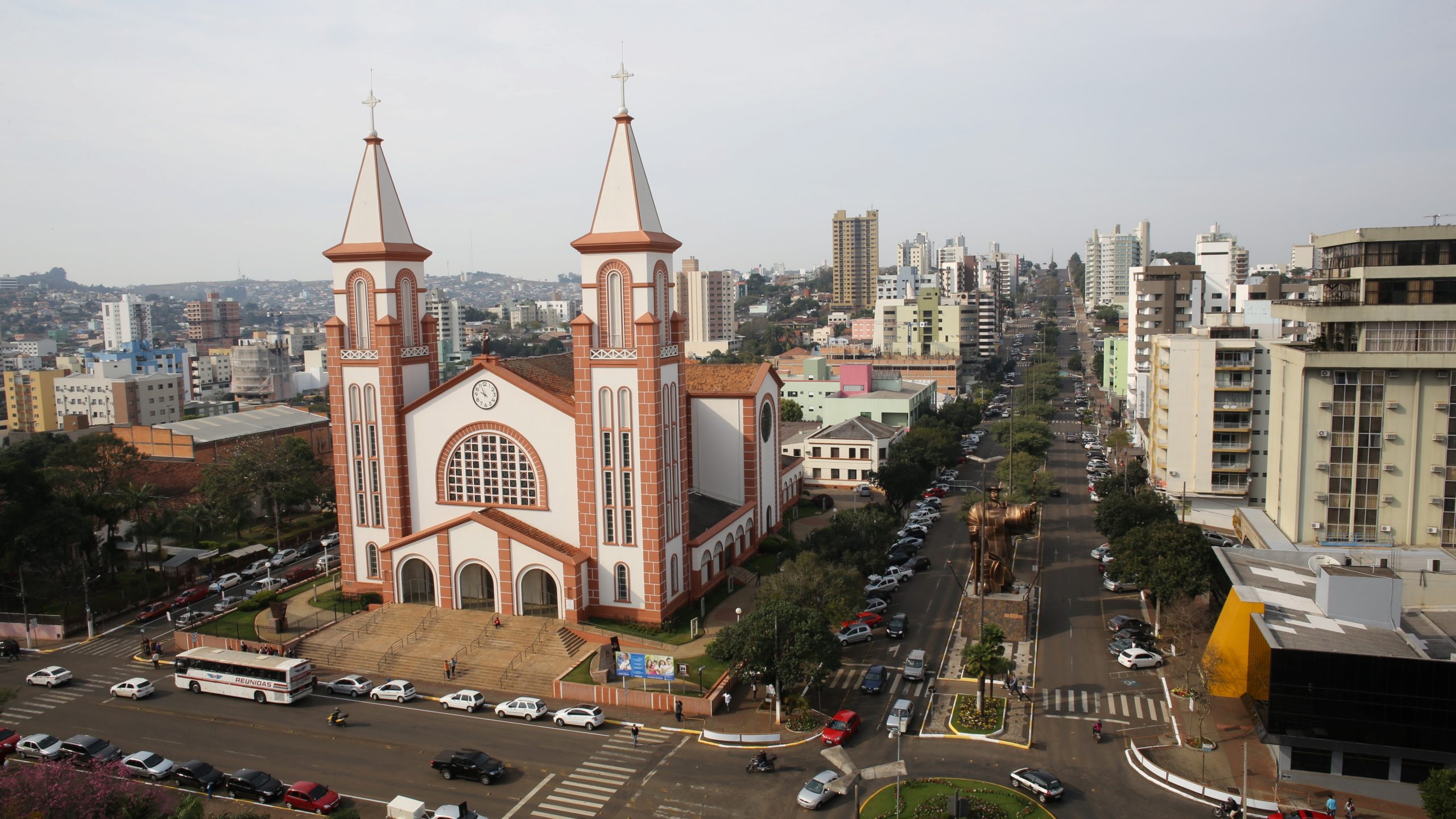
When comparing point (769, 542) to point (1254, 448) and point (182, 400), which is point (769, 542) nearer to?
point (1254, 448)

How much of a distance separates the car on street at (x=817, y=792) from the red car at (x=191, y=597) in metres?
39.1

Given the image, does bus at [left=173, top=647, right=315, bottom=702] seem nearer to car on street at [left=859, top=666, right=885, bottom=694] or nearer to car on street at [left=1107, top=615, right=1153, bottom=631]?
car on street at [left=859, top=666, right=885, bottom=694]

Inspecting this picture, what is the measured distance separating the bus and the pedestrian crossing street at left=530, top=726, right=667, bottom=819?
554 inches

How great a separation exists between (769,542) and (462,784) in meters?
30.8

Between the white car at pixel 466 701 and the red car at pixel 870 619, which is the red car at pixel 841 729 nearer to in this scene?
the red car at pixel 870 619

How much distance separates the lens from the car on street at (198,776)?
110 ft

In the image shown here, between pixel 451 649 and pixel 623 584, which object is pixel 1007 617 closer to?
pixel 623 584

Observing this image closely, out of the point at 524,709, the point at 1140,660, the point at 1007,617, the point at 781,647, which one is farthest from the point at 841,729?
the point at 1140,660

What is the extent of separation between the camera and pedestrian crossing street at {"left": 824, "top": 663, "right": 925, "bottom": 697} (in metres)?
41.2

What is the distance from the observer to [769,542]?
2436 inches

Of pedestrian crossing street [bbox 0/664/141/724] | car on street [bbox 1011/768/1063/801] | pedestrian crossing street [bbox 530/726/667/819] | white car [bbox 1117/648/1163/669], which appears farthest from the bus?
white car [bbox 1117/648/1163/669]

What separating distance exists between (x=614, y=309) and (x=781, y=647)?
58.3 ft

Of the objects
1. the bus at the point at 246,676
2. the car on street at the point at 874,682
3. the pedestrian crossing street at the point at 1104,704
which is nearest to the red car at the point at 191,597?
the bus at the point at 246,676

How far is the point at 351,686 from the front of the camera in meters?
41.7
